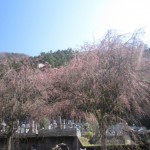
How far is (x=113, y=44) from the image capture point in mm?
13227

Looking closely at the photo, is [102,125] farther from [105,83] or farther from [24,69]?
[24,69]

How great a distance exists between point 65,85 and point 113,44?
3.01 m

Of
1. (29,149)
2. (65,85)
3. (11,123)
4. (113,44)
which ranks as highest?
(113,44)

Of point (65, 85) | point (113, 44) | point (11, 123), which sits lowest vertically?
point (11, 123)

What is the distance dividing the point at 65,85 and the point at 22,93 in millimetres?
6163

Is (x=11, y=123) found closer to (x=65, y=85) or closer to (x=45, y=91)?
(x=45, y=91)

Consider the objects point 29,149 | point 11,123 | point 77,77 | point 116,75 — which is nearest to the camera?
point 116,75

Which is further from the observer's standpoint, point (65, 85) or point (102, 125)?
point (65, 85)

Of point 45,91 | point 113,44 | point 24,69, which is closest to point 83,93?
point 113,44

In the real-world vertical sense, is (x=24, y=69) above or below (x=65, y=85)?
above

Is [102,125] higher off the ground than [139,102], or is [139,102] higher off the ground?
[139,102]

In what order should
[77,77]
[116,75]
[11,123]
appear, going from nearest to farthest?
1. [116,75]
2. [77,77]
3. [11,123]

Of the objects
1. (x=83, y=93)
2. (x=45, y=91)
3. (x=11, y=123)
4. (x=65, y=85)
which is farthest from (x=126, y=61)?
(x=11, y=123)

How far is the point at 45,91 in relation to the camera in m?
19.8
